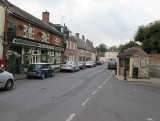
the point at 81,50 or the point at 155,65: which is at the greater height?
the point at 81,50

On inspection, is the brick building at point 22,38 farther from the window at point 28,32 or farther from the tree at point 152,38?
the tree at point 152,38

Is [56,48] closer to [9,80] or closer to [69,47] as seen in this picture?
[69,47]

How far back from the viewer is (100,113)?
5438mm

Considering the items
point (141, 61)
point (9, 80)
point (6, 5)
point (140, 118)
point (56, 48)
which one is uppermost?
point (6, 5)

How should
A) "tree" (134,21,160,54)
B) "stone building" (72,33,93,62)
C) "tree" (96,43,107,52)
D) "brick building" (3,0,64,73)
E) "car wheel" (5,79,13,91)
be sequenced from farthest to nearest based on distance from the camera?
1. "tree" (96,43,107,52)
2. "stone building" (72,33,93,62)
3. "tree" (134,21,160,54)
4. "brick building" (3,0,64,73)
5. "car wheel" (5,79,13,91)

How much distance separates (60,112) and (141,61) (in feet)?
47.8

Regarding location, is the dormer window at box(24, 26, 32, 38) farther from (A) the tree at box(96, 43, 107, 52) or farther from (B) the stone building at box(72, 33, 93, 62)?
(A) the tree at box(96, 43, 107, 52)

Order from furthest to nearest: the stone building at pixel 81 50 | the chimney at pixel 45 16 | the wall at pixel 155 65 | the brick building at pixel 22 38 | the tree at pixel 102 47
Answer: the tree at pixel 102 47, the stone building at pixel 81 50, the chimney at pixel 45 16, the wall at pixel 155 65, the brick building at pixel 22 38

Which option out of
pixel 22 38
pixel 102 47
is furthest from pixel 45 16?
pixel 102 47

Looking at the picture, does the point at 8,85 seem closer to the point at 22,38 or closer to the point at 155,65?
the point at 22,38

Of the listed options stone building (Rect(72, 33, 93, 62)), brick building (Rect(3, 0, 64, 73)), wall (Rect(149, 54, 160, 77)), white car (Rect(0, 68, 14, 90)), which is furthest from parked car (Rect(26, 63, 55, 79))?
stone building (Rect(72, 33, 93, 62))

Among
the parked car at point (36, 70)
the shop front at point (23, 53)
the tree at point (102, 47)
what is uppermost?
the tree at point (102, 47)

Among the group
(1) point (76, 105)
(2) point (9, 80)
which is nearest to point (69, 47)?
(2) point (9, 80)


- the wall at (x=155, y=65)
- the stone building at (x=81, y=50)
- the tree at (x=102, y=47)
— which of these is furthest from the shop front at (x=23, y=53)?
the tree at (x=102, y=47)
